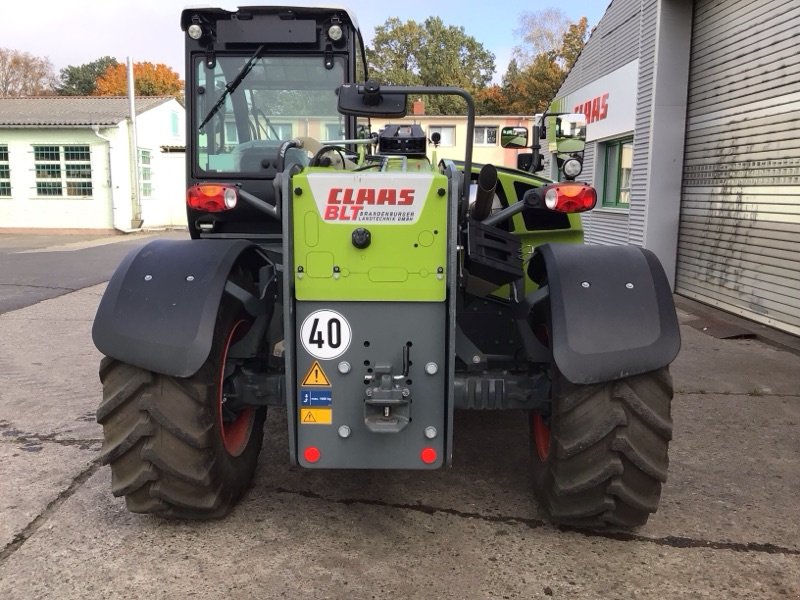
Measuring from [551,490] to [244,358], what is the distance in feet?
4.87

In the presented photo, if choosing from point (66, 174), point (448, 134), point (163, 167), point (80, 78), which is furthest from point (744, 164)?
point (80, 78)

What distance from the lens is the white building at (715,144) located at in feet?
25.7

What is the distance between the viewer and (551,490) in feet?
10.0

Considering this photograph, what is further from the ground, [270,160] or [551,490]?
[270,160]

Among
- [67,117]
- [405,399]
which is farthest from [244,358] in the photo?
[67,117]

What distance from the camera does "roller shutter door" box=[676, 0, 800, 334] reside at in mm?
7711

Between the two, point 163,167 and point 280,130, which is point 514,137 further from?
point 163,167

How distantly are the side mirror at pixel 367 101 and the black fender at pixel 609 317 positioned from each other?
952mm

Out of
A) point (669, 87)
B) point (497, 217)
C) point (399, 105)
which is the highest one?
point (669, 87)

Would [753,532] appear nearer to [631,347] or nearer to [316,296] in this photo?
[631,347]

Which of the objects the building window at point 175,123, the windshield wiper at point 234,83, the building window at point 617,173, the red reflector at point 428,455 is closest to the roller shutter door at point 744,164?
the building window at point 617,173

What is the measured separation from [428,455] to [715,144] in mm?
7983

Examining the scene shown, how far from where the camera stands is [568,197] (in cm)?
309

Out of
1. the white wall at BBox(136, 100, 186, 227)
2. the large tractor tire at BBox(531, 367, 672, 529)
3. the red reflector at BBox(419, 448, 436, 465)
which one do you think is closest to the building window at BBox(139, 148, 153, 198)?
the white wall at BBox(136, 100, 186, 227)
